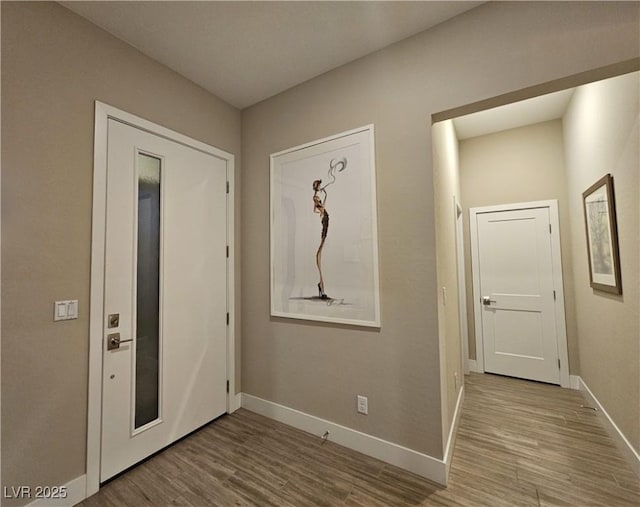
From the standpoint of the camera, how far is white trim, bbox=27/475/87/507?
150 cm

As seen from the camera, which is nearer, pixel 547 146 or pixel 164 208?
pixel 164 208

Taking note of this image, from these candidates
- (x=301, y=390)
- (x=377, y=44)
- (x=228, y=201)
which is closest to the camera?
(x=377, y=44)

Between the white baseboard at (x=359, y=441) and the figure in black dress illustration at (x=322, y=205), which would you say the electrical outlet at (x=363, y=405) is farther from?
the figure in black dress illustration at (x=322, y=205)

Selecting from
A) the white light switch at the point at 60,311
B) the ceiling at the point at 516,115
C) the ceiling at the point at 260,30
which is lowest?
the white light switch at the point at 60,311

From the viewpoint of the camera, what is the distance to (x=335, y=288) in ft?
7.24

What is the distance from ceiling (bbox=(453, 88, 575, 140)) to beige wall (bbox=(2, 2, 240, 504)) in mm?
3313

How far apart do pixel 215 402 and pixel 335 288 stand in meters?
1.53

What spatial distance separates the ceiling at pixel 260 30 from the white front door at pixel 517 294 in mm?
2668

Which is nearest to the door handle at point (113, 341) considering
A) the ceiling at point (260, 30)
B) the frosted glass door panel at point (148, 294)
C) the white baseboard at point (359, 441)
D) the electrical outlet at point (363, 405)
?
the frosted glass door panel at point (148, 294)

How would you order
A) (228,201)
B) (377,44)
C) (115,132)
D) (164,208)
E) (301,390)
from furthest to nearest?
(228,201)
(301,390)
(164,208)
(377,44)
(115,132)

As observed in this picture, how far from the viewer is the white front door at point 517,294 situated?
3.32 meters

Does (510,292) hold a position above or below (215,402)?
above

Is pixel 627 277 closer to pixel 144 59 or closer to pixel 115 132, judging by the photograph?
pixel 115 132

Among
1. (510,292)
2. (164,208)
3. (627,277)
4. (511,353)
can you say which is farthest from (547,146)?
(164,208)
